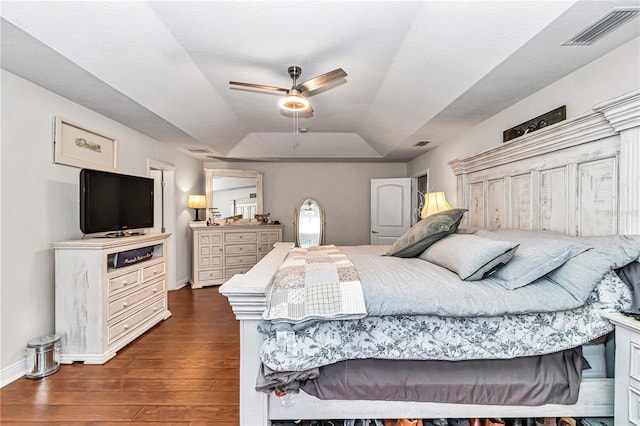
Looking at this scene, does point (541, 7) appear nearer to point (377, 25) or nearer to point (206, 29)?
point (377, 25)

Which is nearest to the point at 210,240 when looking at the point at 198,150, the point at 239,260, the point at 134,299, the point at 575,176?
the point at 239,260

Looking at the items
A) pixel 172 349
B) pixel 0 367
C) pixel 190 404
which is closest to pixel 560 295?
pixel 190 404

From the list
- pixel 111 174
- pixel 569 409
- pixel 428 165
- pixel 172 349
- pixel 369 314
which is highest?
pixel 428 165

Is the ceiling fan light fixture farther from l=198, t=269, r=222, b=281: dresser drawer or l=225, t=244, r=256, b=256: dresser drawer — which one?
l=198, t=269, r=222, b=281: dresser drawer

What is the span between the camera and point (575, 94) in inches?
78.7

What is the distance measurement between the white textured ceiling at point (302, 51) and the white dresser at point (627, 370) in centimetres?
143

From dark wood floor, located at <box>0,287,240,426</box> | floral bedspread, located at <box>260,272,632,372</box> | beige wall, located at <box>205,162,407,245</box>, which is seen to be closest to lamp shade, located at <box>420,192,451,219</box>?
floral bedspread, located at <box>260,272,632,372</box>

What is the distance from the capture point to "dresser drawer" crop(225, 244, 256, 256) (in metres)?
5.10

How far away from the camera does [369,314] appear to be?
1.35 meters

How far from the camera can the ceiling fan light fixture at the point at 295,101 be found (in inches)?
94.7

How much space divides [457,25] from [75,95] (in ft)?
9.81

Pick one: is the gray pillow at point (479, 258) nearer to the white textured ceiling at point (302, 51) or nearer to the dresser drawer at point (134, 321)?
the white textured ceiling at point (302, 51)

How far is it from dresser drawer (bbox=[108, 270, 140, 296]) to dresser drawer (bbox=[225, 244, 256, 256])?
217 centimetres

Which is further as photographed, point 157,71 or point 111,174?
point 111,174
